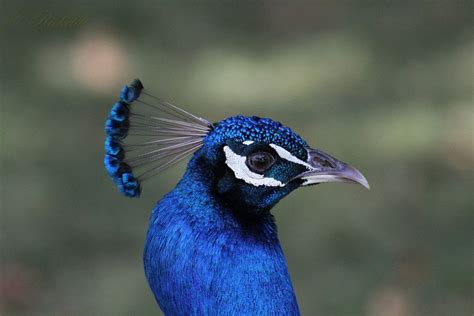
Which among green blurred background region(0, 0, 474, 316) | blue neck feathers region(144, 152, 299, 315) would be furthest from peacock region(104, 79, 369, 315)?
green blurred background region(0, 0, 474, 316)

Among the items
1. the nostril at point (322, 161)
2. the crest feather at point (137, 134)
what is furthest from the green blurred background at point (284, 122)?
the nostril at point (322, 161)

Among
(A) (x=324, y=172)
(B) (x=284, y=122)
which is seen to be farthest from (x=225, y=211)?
(B) (x=284, y=122)

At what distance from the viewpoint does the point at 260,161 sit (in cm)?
149

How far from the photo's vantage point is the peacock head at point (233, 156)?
148 centimetres

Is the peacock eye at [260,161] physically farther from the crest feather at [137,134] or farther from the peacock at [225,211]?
the crest feather at [137,134]

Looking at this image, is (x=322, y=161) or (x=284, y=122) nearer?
(x=322, y=161)

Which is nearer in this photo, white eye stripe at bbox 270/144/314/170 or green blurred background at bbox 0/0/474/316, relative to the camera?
white eye stripe at bbox 270/144/314/170

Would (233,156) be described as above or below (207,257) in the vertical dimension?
above

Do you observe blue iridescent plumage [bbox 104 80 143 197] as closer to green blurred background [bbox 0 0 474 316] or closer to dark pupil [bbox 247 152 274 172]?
dark pupil [bbox 247 152 274 172]

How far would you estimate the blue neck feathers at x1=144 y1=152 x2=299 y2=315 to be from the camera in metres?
1.48

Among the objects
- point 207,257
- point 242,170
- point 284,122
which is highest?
point 284,122

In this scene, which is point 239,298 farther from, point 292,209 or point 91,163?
point 91,163

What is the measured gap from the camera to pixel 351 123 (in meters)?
3.57

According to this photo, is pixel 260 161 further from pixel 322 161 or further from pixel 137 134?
pixel 137 134
